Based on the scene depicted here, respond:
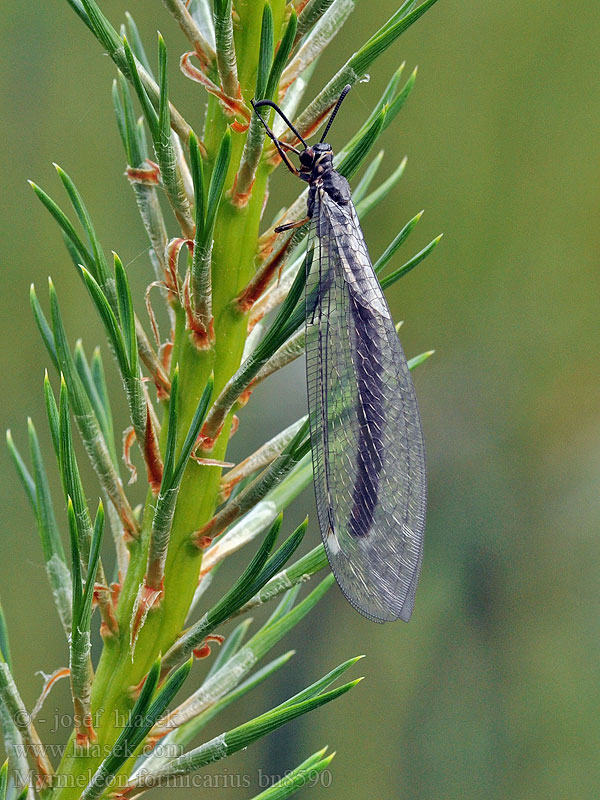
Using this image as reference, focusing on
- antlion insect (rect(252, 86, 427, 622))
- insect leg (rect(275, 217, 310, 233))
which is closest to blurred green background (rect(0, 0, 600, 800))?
antlion insect (rect(252, 86, 427, 622))

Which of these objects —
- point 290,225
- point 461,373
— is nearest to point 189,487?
point 290,225


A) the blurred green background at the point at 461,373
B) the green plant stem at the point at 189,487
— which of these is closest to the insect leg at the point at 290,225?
the green plant stem at the point at 189,487

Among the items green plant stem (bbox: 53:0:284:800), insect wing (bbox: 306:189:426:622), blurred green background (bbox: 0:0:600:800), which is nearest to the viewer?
green plant stem (bbox: 53:0:284:800)

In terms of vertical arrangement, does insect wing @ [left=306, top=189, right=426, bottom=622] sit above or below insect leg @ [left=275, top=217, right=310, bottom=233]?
below

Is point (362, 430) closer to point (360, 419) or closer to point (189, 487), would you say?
point (360, 419)

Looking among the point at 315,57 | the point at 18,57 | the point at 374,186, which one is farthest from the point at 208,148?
the point at 18,57

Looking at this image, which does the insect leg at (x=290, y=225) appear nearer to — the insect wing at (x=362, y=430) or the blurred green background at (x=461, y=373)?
the insect wing at (x=362, y=430)

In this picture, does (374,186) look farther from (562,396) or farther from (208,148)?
(208,148)

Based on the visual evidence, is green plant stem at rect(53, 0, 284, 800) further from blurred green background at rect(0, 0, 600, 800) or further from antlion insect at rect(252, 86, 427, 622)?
blurred green background at rect(0, 0, 600, 800)
